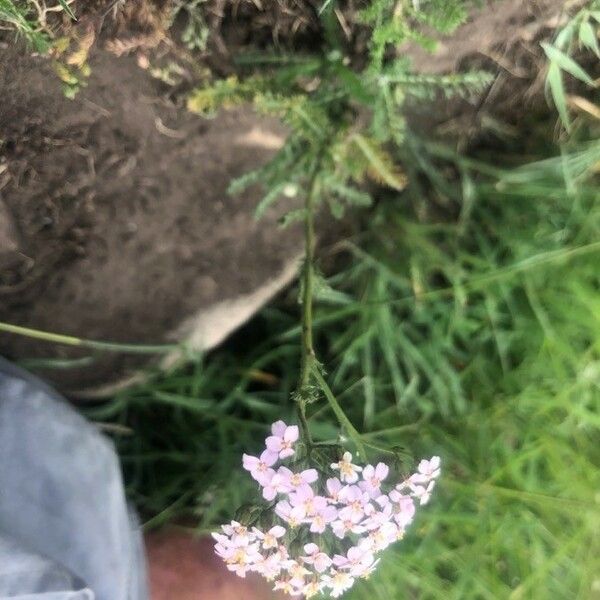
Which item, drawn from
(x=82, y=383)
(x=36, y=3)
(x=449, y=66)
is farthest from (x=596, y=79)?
(x=82, y=383)

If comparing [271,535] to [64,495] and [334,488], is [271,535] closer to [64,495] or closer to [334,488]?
[334,488]

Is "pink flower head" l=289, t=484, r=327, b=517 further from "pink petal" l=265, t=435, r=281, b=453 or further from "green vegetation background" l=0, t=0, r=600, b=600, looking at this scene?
"green vegetation background" l=0, t=0, r=600, b=600

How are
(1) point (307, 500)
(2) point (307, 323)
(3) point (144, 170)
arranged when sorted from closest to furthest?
(1) point (307, 500), (2) point (307, 323), (3) point (144, 170)

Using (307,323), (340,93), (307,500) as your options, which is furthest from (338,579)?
(340,93)

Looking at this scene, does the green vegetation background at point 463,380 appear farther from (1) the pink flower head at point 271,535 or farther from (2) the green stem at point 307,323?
(1) the pink flower head at point 271,535

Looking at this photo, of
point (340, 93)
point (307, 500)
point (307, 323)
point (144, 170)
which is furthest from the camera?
point (144, 170)

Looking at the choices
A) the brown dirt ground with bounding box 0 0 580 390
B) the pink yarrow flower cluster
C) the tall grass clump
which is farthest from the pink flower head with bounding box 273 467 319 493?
the brown dirt ground with bounding box 0 0 580 390

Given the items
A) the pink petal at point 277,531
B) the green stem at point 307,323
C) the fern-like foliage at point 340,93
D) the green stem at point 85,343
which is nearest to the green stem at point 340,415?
the green stem at point 307,323

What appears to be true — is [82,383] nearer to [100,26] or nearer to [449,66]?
[100,26]
